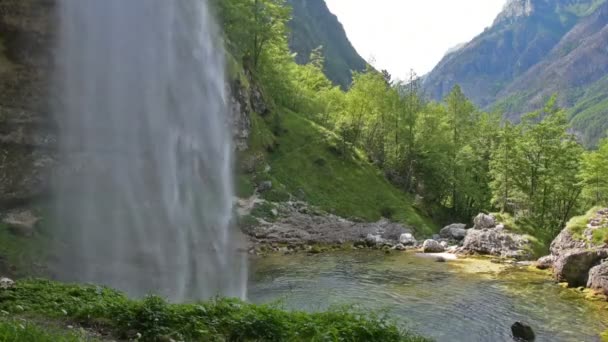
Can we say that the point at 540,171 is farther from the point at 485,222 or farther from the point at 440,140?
the point at 440,140

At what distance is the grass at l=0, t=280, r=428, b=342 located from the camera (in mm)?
10367

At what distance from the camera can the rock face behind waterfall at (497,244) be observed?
38.7m

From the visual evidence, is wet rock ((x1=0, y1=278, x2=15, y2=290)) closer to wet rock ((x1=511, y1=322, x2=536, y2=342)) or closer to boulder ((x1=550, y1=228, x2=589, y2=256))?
wet rock ((x1=511, y1=322, x2=536, y2=342))

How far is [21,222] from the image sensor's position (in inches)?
947

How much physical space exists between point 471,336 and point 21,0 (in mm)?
27485

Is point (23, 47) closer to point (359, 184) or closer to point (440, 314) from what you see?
point (440, 314)

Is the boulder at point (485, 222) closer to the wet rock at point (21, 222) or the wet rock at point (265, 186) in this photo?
the wet rock at point (265, 186)

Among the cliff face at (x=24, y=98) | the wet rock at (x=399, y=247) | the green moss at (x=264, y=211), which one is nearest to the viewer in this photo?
the cliff face at (x=24, y=98)

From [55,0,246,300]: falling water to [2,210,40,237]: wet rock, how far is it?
51.6 inches

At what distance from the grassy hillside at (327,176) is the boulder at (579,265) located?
20501 mm

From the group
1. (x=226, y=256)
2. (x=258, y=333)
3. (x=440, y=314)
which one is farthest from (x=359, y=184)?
(x=258, y=333)

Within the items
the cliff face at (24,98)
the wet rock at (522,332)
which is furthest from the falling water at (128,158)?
the wet rock at (522,332)

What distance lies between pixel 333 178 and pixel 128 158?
34054 millimetres

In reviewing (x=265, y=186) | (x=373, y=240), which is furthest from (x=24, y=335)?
(x=265, y=186)
